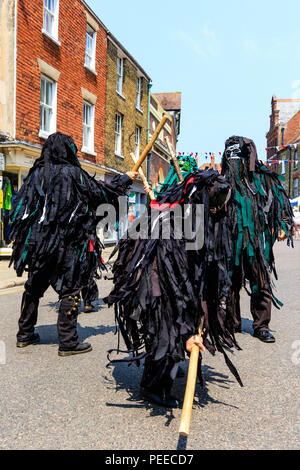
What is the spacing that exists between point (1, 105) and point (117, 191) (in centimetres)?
868

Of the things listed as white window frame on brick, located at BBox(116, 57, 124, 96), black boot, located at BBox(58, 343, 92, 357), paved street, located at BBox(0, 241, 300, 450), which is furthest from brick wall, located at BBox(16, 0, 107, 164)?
paved street, located at BBox(0, 241, 300, 450)

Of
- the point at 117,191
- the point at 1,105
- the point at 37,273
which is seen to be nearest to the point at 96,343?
the point at 37,273

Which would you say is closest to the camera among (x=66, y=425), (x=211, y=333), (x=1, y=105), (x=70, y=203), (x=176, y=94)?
(x=66, y=425)

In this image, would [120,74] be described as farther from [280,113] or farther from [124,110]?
[280,113]

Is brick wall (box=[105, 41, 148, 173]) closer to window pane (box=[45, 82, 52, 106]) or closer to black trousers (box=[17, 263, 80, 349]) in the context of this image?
window pane (box=[45, 82, 52, 106])

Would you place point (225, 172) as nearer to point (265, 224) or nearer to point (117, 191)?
point (265, 224)

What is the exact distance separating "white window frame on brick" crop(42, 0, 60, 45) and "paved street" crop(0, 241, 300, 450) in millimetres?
11033

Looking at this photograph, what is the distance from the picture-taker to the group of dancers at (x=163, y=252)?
8.77ft

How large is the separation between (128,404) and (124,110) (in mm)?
17534

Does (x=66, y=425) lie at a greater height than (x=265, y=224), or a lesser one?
lesser

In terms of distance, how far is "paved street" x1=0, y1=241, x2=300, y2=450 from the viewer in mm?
2355

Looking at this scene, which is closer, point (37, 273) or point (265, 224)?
point (37, 273)

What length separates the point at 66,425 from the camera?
8.27 ft

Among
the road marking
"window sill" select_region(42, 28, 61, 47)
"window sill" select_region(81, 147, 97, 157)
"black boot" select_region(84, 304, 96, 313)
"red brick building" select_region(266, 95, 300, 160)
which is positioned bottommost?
the road marking
